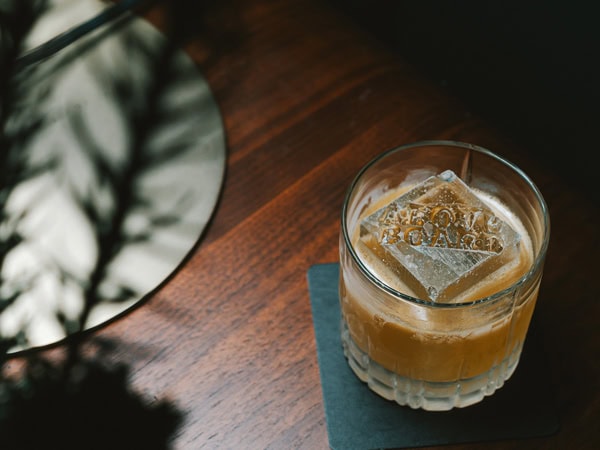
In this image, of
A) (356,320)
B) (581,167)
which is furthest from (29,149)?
(581,167)

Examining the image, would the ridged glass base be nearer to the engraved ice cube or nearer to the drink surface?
the drink surface

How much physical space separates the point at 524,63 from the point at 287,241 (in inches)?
17.5

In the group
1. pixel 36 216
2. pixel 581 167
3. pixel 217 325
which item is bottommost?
pixel 581 167

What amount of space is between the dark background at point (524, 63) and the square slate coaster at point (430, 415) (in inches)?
13.3

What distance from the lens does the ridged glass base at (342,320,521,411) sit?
0.79 metres

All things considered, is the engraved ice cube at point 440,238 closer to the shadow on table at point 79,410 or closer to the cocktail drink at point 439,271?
the cocktail drink at point 439,271

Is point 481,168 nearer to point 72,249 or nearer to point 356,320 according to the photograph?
point 356,320

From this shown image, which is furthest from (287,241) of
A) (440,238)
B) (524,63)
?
(524,63)

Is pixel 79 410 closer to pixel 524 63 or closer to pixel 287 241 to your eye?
pixel 287 241

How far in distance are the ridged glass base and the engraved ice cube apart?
0.12 meters

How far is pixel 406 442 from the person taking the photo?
782 mm

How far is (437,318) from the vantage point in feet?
2.29

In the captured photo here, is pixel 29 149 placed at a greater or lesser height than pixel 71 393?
greater

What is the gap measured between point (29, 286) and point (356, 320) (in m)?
0.40
